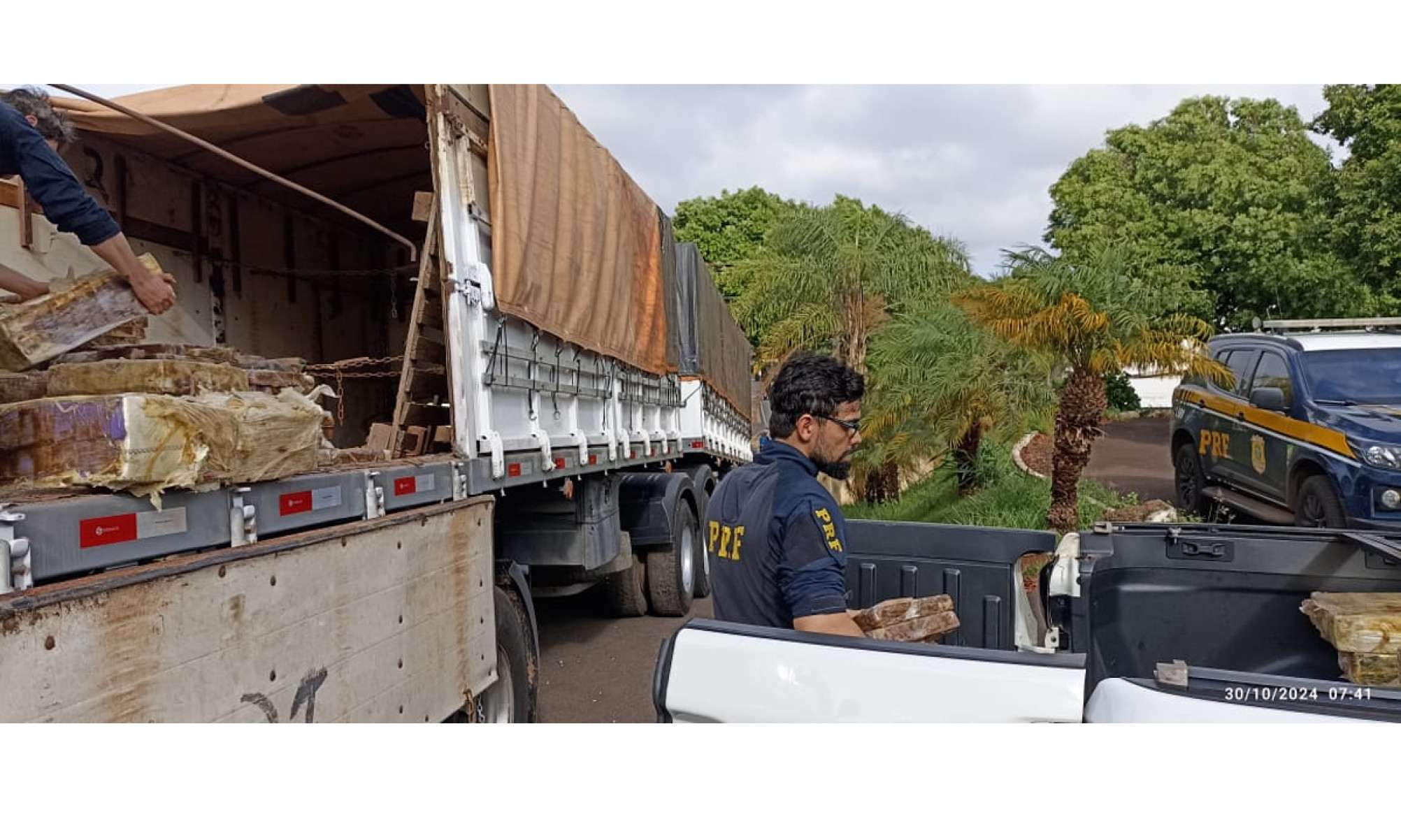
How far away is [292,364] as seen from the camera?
3.82m

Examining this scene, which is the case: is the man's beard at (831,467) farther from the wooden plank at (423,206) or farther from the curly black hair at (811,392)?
the wooden plank at (423,206)

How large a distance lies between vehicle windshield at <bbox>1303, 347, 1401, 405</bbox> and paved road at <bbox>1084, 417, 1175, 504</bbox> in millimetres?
4004

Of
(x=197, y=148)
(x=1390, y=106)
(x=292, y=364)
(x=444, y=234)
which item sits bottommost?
(x=292, y=364)

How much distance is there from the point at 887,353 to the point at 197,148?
10.0 metres

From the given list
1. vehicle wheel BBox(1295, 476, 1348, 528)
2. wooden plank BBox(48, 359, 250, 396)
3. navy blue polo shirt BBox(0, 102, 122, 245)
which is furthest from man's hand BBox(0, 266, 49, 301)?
vehicle wheel BBox(1295, 476, 1348, 528)

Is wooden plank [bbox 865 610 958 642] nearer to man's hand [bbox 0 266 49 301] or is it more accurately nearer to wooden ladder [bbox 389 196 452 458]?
wooden ladder [bbox 389 196 452 458]

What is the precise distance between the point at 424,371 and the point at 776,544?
2665 mm

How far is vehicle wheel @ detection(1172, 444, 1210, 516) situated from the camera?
1047 cm

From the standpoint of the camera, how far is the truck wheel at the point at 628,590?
26.4ft

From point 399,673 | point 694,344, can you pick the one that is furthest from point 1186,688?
point 694,344

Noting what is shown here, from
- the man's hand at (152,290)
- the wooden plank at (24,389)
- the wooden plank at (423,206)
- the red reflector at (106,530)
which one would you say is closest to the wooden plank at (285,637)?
the red reflector at (106,530)

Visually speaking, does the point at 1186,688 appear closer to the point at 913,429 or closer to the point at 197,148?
the point at 197,148

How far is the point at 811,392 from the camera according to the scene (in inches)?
112

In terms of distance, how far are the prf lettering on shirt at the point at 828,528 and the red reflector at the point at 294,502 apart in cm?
164
